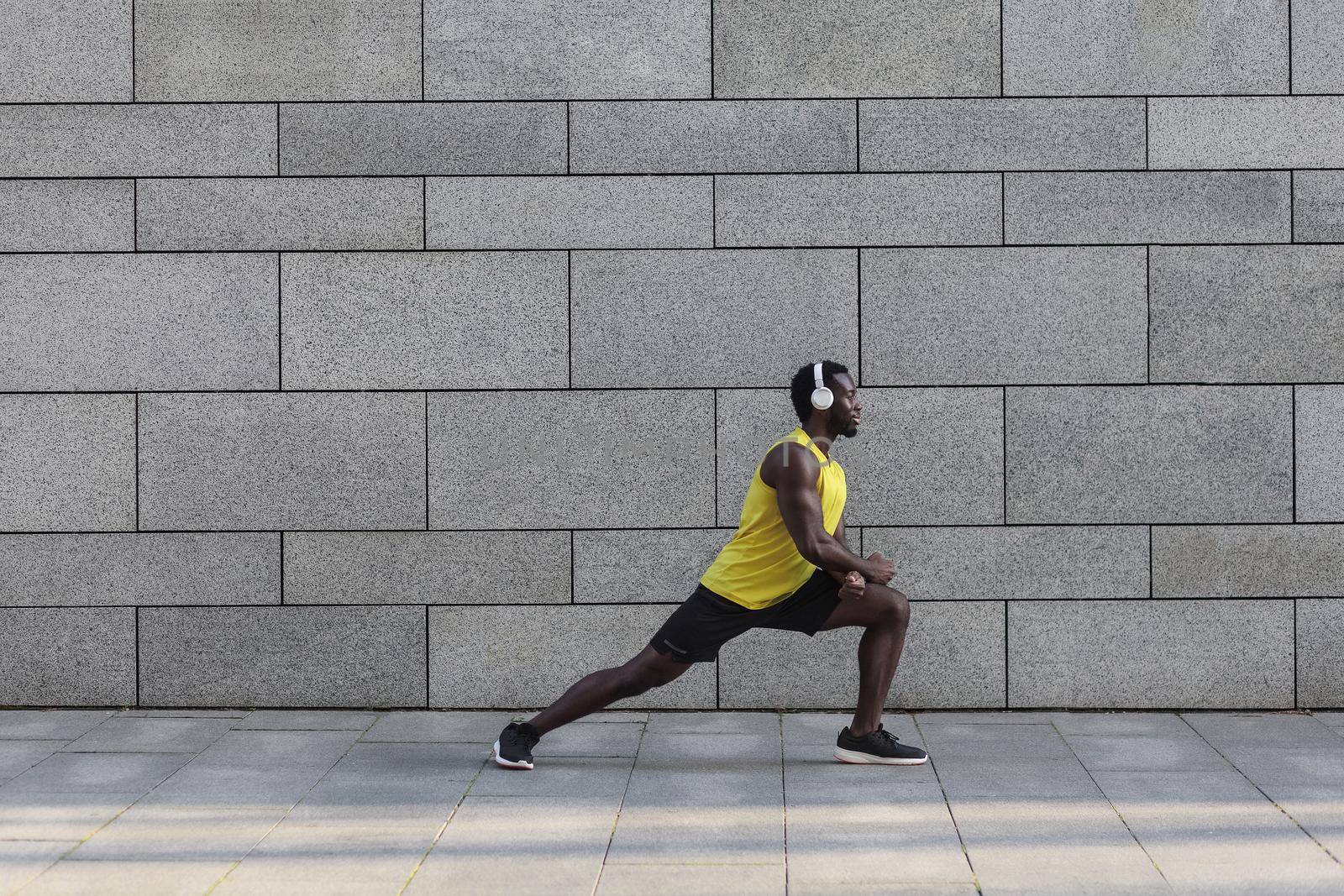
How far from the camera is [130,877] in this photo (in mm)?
4051

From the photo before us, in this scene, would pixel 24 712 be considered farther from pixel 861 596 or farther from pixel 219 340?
pixel 861 596

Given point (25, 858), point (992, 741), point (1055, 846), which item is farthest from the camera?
point (992, 741)

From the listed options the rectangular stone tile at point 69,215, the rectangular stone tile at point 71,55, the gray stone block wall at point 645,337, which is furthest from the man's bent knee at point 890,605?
the rectangular stone tile at point 71,55

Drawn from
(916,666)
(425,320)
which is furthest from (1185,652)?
(425,320)

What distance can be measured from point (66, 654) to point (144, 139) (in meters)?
2.68

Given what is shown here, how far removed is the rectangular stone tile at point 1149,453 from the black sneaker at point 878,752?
154cm

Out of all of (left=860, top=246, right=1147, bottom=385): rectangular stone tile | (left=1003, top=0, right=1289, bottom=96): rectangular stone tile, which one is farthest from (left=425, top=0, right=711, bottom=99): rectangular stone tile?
(left=1003, top=0, right=1289, bottom=96): rectangular stone tile

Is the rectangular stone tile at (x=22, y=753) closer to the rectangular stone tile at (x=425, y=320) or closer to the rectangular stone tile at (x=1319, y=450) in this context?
the rectangular stone tile at (x=425, y=320)

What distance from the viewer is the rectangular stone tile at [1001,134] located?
629 cm

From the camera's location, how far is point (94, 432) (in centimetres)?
640

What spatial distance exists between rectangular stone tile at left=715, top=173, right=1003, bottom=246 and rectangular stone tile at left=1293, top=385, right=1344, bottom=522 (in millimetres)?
1792

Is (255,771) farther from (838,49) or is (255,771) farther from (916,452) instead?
(838,49)

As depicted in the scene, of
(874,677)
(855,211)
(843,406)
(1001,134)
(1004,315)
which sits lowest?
(874,677)

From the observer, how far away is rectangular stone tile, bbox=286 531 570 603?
20.9 ft
